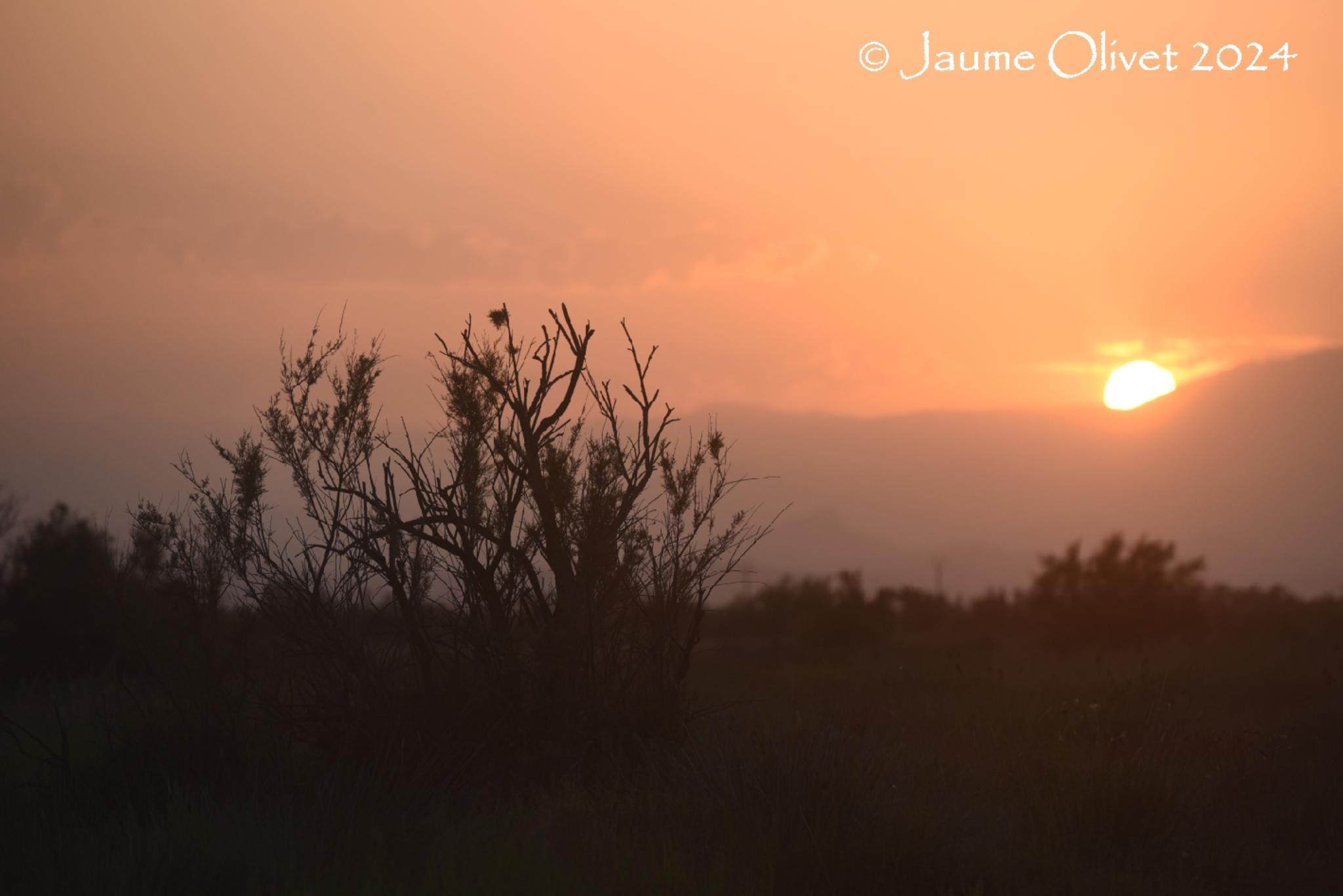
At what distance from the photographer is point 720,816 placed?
21.6 feet

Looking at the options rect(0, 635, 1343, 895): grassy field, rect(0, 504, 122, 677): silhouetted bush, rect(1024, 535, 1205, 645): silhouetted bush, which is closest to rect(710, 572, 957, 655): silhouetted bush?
rect(1024, 535, 1205, 645): silhouetted bush

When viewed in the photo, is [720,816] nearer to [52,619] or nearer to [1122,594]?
[52,619]

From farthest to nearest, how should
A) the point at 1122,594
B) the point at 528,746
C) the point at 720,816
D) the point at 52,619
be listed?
the point at 1122,594 → the point at 52,619 → the point at 528,746 → the point at 720,816

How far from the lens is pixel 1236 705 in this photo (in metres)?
13.8

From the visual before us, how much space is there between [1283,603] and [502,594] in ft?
113

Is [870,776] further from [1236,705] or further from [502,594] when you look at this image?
[1236,705]

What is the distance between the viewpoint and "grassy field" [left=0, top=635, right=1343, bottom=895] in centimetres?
577

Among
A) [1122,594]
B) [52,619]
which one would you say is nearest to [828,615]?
[1122,594]

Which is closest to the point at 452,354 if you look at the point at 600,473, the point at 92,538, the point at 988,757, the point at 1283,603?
the point at 600,473

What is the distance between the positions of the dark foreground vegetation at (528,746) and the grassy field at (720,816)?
0.09 ft

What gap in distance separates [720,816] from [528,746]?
2.09m

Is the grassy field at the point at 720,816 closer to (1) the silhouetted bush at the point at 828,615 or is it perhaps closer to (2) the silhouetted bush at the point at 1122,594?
(1) the silhouetted bush at the point at 828,615

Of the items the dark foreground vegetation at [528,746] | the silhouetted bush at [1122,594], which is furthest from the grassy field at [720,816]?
the silhouetted bush at [1122,594]

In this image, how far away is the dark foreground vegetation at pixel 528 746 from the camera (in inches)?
239
